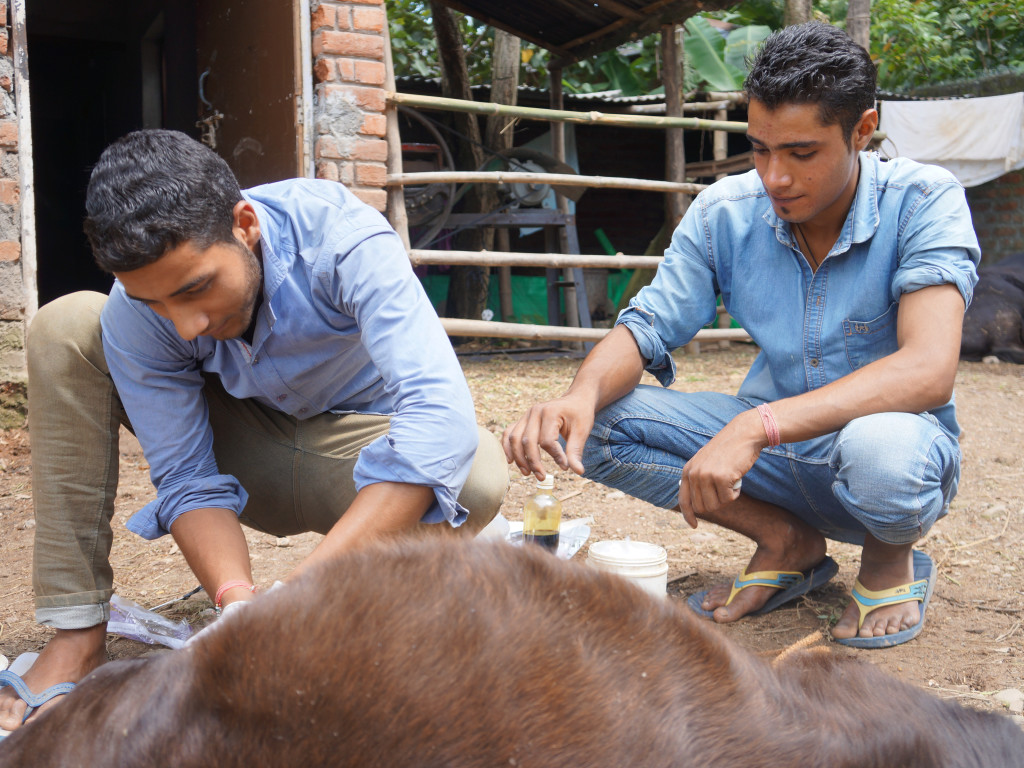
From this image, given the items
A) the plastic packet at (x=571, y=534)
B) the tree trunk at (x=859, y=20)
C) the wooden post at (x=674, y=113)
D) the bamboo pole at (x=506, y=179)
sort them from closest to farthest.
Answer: the plastic packet at (x=571, y=534) < the bamboo pole at (x=506, y=179) < the wooden post at (x=674, y=113) < the tree trunk at (x=859, y=20)

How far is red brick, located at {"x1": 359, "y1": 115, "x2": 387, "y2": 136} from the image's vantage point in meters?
4.43

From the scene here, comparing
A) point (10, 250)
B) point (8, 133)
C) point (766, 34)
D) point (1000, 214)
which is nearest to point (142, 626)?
point (10, 250)

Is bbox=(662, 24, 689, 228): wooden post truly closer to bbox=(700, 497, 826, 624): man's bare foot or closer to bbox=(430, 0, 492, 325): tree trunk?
bbox=(430, 0, 492, 325): tree trunk

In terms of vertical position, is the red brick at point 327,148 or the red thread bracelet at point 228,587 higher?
the red brick at point 327,148

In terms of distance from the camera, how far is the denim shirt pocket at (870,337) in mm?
2150

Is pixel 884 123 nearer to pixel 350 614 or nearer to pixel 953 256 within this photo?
pixel 953 256

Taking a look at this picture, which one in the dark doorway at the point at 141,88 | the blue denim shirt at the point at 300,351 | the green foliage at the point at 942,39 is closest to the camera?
the blue denim shirt at the point at 300,351

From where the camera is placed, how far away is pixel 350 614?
2.26 ft

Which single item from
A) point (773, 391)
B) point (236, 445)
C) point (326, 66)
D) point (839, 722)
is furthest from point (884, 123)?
point (839, 722)

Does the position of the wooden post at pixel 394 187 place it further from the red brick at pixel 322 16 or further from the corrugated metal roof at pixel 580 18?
the corrugated metal roof at pixel 580 18

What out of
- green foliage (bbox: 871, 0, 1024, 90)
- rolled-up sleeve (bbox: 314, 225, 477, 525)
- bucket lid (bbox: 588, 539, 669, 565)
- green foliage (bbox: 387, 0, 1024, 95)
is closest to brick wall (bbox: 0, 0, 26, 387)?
rolled-up sleeve (bbox: 314, 225, 477, 525)

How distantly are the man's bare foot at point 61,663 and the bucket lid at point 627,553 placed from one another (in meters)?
1.12

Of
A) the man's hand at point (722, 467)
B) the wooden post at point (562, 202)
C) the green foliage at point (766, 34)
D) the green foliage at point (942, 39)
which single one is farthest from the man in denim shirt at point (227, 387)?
the green foliage at point (942, 39)

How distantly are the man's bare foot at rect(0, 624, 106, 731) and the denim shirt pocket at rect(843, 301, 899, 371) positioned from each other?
1.83 meters
